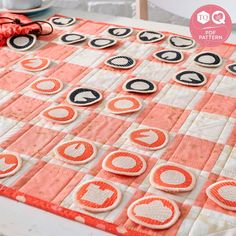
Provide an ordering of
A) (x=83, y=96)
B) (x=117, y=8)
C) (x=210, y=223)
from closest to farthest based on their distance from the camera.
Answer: (x=210, y=223) < (x=83, y=96) < (x=117, y=8)

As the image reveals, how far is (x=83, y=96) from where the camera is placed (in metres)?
1.21

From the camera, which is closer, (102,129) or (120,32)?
(102,129)

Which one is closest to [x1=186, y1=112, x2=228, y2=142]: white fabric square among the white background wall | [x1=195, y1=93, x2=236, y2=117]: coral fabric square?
[x1=195, y1=93, x2=236, y2=117]: coral fabric square

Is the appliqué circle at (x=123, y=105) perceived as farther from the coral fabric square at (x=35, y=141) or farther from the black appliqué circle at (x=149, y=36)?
the black appliqué circle at (x=149, y=36)

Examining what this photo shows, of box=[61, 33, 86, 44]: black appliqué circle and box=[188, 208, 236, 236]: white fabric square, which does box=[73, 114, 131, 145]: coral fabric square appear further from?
box=[61, 33, 86, 44]: black appliqué circle

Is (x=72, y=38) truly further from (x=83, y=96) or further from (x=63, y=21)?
(x=83, y=96)

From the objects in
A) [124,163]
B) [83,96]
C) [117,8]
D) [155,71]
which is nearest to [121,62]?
[155,71]

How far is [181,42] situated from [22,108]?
1.71 feet

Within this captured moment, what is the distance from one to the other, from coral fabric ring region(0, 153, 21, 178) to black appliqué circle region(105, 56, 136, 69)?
434 millimetres

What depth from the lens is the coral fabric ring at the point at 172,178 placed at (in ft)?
3.01

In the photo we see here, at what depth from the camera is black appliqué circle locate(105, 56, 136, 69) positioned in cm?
134

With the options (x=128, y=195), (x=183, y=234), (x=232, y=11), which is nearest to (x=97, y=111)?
A: (x=128, y=195)

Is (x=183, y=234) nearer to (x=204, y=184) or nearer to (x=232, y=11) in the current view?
(x=204, y=184)

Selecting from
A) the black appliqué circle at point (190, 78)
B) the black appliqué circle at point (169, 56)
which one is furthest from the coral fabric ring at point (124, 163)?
the black appliqué circle at point (169, 56)
